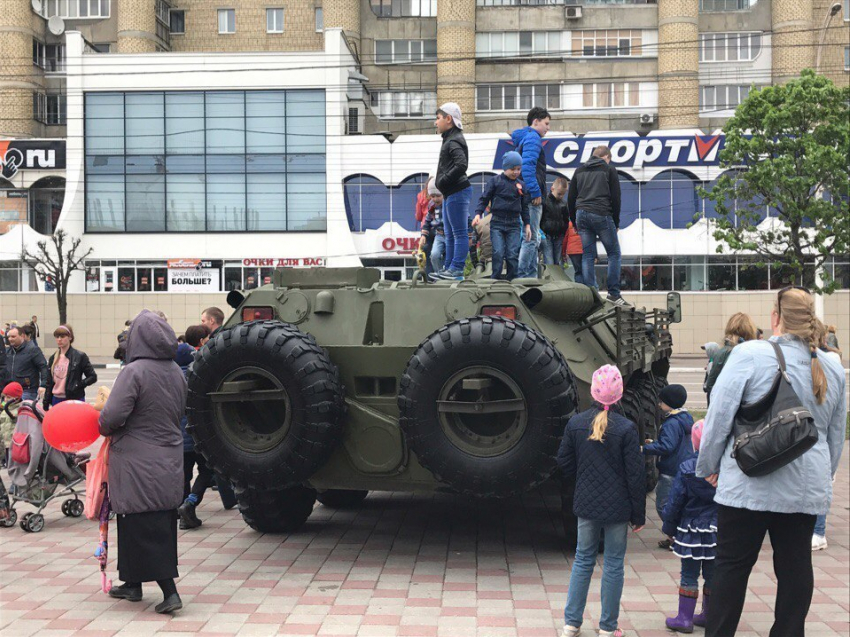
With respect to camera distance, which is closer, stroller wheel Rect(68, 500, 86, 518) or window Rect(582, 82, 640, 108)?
stroller wheel Rect(68, 500, 86, 518)

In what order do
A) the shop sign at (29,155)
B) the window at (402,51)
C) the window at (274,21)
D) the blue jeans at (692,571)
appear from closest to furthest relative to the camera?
1. the blue jeans at (692,571)
2. the shop sign at (29,155)
3. the window at (402,51)
4. the window at (274,21)

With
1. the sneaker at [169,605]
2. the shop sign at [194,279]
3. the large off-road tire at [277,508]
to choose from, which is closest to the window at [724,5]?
the shop sign at [194,279]

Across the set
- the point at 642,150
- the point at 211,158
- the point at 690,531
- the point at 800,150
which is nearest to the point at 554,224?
the point at 690,531

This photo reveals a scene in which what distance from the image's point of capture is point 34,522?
357 inches

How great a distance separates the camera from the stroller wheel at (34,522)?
9.05 meters

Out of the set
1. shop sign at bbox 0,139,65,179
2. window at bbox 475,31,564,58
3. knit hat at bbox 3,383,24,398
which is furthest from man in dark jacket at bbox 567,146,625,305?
window at bbox 475,31,564,58

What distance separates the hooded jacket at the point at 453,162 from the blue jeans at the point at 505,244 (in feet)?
1.63

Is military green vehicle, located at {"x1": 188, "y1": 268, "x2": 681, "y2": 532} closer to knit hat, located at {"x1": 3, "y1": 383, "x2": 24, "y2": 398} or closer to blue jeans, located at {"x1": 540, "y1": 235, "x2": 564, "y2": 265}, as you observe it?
knit hat, located at {"x1": 3, "y1": 383, "x2": 24, "y2": 398}

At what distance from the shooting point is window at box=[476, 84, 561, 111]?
46188 mm

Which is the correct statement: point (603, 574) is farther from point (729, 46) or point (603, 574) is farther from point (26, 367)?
point (729, 46)

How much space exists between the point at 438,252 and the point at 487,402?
12.7 feet

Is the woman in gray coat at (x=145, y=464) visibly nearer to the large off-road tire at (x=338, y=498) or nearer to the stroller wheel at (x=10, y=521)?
the stroller wheel at (x=10, y=521)

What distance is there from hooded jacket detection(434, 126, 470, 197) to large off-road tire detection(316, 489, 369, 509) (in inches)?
120

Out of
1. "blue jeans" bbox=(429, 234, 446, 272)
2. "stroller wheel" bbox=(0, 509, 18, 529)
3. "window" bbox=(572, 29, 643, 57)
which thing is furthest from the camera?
"window" bbox=(572, 29, 643, 57)
